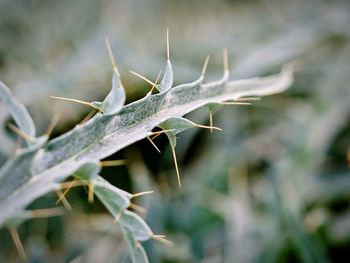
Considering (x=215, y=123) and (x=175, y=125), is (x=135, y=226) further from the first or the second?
(x=215, y=123)

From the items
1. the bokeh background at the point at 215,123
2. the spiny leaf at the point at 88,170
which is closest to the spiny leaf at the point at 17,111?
the spiny leaf at the point at 88,170

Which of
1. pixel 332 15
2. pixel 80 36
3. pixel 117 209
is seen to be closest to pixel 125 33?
Result: pixel 80 36

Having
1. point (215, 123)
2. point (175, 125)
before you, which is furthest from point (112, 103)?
point (215, 123)

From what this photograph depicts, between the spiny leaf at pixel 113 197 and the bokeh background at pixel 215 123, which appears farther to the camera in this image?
the bokeh background at pixel 215 123

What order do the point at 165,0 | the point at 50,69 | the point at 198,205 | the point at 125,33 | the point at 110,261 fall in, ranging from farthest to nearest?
the point at 165,0 < the point at 125,33 < the point at 50,69 < the point at 198,205 < the point at 110,261

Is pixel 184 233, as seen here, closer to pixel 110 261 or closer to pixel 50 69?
pixel 110 261

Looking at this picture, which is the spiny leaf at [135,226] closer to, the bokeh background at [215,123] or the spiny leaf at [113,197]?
the spiny leaf at [113,197]

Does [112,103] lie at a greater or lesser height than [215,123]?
greater

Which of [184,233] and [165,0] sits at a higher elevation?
[165,0]
